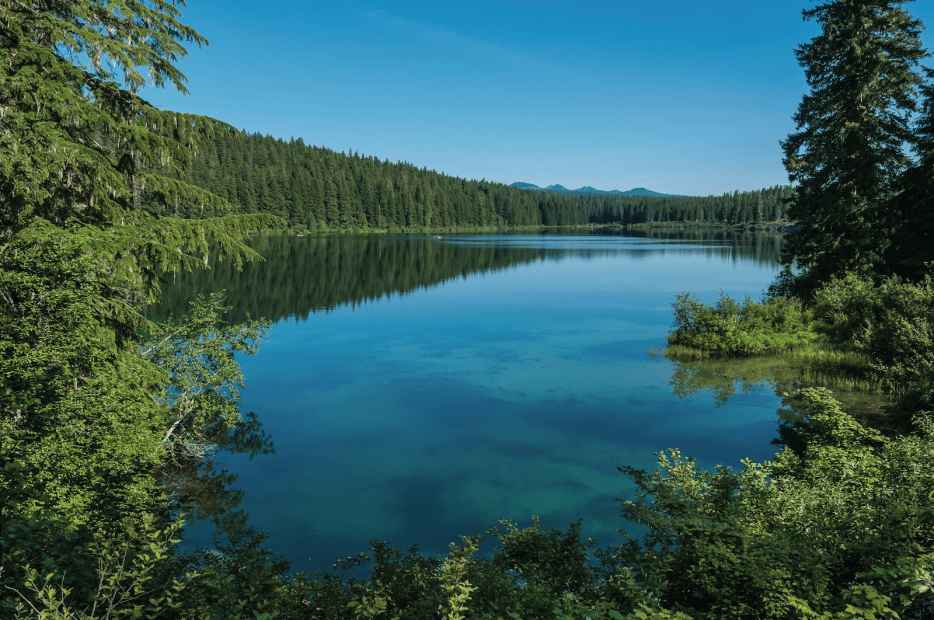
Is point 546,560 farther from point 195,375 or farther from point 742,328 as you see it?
point 742,328

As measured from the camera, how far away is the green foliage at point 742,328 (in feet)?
74.3

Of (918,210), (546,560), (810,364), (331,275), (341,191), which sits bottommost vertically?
(810,364)

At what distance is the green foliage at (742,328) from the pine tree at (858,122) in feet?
13.5

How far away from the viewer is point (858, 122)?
77.7 feet

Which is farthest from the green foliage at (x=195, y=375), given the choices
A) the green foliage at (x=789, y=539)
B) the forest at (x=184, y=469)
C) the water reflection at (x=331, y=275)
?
the green foliage at (x=789, y=539)

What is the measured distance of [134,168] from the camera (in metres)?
10.1

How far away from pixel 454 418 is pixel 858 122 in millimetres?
22720

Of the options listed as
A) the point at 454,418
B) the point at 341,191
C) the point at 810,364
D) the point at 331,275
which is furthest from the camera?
the point at 341,191

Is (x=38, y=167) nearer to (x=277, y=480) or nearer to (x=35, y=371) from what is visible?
(x=35, y=371)

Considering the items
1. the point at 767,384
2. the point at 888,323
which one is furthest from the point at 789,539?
the point at 888,323

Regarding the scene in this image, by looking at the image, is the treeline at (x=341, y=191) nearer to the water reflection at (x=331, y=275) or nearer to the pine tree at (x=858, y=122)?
the water reflection at (x=331, y=275)

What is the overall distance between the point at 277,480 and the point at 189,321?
4834 millimetres

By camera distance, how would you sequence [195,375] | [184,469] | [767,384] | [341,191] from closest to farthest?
[184,469], [195,375], [767,384], [341,191]

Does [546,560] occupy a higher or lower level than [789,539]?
lower
